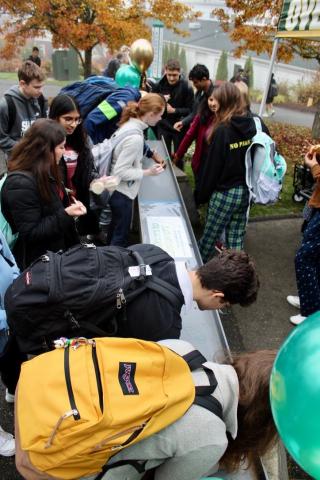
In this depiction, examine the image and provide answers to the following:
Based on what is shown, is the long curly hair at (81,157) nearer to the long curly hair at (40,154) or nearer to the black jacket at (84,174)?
the black jacket at (84,174)

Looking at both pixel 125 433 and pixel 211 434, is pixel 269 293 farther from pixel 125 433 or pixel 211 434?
pixel 125 433

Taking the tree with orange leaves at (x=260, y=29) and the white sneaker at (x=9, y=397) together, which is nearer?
the white sneaker at (x=9, y=397)

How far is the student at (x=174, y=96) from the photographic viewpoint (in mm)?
5734

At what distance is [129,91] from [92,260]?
2777mm

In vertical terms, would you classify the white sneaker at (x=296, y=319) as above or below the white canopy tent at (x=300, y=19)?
below

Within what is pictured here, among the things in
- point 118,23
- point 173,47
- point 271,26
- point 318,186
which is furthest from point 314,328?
point 173,47

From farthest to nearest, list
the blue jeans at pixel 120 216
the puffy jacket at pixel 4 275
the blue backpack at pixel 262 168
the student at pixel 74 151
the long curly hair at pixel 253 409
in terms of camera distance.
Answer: the blue jeans at pixel 120 216, the blue backpack at pixel 262 168, the student at pixel 74 151, the puffy jacket at pixel 4 275, the long curly hair at pixel 253 409

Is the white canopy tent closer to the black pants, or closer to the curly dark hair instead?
the curly dark hair

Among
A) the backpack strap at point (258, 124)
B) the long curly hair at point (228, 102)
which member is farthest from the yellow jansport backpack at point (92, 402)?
the backpack strap at point (258, 124)

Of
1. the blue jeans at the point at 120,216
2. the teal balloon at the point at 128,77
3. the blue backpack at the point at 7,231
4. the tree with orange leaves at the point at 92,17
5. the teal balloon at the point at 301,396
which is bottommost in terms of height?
the blue jeans at the point at 120,216

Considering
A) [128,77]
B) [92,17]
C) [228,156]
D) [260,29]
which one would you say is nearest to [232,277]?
[228,156]

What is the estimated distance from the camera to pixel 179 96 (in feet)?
19.3

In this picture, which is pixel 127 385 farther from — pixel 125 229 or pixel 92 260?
pixel 125 229

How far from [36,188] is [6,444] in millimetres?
1544
